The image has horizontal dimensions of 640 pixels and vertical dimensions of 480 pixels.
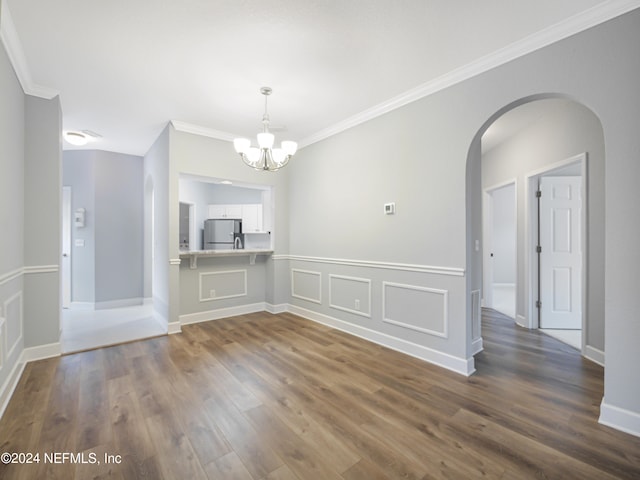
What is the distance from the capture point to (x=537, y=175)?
4121 millimetres

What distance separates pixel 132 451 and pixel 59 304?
2413 millimetres

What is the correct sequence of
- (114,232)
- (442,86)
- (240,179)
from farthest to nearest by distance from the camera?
(114,232) → (240,179) → (442,86)

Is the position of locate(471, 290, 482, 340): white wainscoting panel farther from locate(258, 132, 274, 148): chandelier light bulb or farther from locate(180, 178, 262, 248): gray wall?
locate(180, 178, 262, 248): gray wall

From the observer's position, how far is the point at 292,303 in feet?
16.3

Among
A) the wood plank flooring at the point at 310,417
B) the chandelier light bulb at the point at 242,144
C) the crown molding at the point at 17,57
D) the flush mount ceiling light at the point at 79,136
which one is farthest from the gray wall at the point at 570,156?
the flush mount ceiling light at the point at 79,136

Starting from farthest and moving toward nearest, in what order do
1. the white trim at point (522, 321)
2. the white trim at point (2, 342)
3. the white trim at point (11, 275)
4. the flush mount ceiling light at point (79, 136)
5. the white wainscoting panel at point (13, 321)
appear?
the flush mount ceiling light at point (79, 136) → the white trim at point (522, 321) → the white wainscoting panel at point (13, 321) → the white trim at point (11, 275) → the white trim at point (2, 342)

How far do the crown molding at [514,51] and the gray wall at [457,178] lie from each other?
0.17ft

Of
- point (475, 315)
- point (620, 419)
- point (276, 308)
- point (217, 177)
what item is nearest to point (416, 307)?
point (475, 315)

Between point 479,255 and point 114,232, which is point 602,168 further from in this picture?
point 114,232

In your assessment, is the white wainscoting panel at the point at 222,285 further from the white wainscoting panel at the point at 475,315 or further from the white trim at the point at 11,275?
the white wainscoting panel at the point at 475,315

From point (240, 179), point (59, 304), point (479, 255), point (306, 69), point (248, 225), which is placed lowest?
point (59, 304)

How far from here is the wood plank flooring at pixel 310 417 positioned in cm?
167

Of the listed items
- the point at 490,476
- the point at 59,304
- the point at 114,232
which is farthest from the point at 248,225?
the point at 490,476

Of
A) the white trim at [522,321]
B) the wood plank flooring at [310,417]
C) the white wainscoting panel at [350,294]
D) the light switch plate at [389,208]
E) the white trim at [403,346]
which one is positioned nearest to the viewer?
the wood plank flooring at [310,417]
